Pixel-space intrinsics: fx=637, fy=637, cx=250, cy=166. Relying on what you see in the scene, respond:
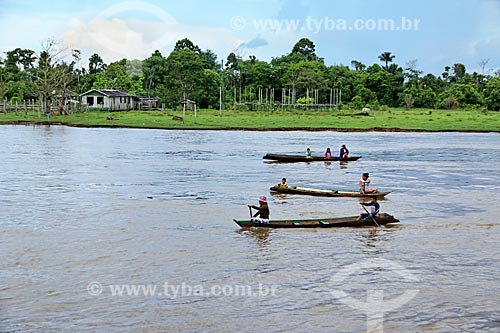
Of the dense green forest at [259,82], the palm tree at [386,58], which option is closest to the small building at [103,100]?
the dense green forest at [259,82]

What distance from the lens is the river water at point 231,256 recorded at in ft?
39.8

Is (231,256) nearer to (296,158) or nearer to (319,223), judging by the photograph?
(319,223)

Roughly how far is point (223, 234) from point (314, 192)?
720cm

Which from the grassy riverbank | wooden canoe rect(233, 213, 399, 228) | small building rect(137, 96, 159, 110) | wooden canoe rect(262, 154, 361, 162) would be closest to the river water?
wooden canoe rect(233, 213, 399, 228)

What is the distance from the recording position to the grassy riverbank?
225 ft

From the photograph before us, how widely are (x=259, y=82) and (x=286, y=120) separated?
2939cm

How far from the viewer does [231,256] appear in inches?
631

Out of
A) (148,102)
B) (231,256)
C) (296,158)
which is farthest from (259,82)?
(231,256)

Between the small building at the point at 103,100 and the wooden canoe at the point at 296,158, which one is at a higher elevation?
the small building at the point at 103,100

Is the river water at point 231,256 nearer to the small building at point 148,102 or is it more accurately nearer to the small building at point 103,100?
the small building at point 103,100

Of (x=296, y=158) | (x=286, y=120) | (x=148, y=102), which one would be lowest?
(x=296, y=158)

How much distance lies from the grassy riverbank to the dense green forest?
27.9 feet

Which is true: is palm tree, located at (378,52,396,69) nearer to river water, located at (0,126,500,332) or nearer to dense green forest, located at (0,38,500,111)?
dense green forest, located at (0,38,500,111)

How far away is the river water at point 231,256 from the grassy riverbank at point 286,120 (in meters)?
35.7
